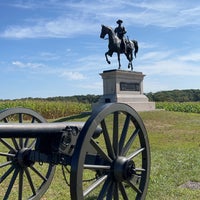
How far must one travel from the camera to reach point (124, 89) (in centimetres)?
2555

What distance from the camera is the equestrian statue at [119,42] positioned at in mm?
23859

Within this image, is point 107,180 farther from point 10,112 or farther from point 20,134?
point 10,112

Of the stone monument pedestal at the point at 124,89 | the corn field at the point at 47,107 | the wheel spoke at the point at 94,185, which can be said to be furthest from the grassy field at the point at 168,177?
the corn field at the point at 47,107

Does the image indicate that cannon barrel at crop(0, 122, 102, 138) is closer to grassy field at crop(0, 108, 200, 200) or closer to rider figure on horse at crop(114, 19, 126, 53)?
grassy field at crop(0, 108, 200, 200)

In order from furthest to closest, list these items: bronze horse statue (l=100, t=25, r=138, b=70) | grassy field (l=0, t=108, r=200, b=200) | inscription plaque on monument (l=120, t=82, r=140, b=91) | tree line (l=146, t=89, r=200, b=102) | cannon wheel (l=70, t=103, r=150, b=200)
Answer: tree line (l=146, t=89, r=200, b=102)
inscription plaque on monument (l=120, t=82, r=140, b=91)
bronze horse statue (l=100, t=25, r=138, b=70)
grassy field (l=0, t=108, r=200, b=200)
cannon wheel (l=70, t=103, r=150, b=200)

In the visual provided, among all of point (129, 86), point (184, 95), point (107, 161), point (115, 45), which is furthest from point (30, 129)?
point (184, 95)

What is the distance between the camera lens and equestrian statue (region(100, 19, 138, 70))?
2386cm

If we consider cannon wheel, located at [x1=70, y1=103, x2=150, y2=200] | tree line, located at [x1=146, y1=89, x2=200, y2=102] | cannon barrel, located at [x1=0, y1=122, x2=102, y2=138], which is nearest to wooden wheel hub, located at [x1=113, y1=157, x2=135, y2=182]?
cannon wheel, located at [x1=70, y1=103, x2=150, y2=200]

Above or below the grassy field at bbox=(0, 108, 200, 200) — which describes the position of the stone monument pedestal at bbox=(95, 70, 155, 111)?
above

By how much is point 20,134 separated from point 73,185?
0.94 m

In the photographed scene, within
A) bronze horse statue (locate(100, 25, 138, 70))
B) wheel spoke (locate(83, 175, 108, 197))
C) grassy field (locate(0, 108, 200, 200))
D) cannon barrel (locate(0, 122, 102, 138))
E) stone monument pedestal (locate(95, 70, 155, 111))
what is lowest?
grassy field (locate(0, 108, 200, 200))

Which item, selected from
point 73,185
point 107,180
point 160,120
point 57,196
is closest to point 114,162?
point 107,180

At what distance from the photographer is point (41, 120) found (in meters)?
5.10

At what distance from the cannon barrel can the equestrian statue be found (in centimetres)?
2029
